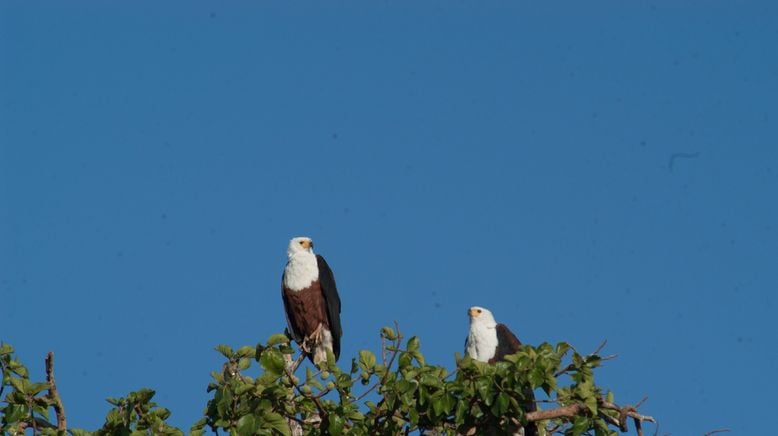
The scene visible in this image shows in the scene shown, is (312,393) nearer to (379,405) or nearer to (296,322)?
(379,405)

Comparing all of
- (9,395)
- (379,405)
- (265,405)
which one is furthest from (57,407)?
(379,405)

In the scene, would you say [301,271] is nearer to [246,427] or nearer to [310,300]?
[310,300]

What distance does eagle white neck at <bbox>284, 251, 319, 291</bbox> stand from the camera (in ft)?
34.2

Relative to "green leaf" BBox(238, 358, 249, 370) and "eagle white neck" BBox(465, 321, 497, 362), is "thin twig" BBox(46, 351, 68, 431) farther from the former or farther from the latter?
"eagle white neck" BBox(465, 321, 497, 362)

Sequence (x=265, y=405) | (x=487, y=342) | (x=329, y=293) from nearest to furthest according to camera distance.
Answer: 1. (x=265, y=405)
2. (x=487, y=342)
3. (x=329, y=293)

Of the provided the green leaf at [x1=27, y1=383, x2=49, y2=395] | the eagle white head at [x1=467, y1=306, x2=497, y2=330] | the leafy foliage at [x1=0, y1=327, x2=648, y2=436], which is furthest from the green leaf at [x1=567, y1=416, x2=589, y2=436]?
the green leaf at [x1=27, y1=383, x2=49, y2=395]

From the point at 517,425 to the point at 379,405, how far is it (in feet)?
2.62

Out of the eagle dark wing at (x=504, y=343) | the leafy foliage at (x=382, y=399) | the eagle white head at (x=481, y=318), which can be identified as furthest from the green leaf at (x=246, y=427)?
the eagle white head at (x=481, y=318)

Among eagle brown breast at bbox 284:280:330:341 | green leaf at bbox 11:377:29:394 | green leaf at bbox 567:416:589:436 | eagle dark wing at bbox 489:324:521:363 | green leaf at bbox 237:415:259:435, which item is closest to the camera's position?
green leaf at bbox 237:415:259:435

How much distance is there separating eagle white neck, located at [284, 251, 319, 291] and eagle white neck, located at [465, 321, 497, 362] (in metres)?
1.52

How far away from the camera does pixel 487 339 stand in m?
9.57

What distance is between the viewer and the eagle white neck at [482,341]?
952 cm

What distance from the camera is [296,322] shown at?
10.5m

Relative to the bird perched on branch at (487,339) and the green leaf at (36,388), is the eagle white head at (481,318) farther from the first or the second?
the green leaf at (36,388)
